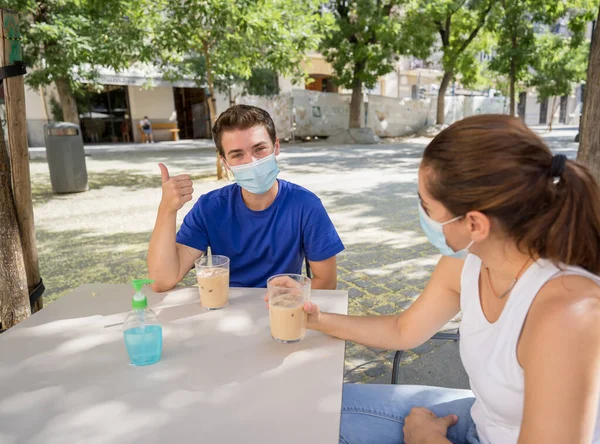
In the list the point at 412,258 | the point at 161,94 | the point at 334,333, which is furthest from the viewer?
the point at 161,94

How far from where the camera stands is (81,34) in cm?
1038

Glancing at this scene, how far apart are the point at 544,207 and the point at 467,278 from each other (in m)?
0.37

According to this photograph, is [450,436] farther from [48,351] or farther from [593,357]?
[48,351]

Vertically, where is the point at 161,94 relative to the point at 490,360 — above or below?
above

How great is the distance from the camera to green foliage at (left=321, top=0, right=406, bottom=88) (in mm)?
16750

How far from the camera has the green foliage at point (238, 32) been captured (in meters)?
7.64

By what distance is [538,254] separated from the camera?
112cm

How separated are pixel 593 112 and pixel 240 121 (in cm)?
215

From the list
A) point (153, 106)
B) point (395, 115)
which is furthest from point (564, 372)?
point (153, 106)

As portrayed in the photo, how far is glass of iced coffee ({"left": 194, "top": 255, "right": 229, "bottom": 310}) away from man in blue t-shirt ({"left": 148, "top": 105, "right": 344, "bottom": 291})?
0.45 metres

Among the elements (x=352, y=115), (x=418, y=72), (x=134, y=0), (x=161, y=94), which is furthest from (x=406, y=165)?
(x=418, y=72)

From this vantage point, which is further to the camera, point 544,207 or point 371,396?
point 371,396

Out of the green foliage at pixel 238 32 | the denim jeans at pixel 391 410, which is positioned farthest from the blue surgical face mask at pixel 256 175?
the green foliage at pixel 238 32

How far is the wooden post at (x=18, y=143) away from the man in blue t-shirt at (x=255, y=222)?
0.81 m
